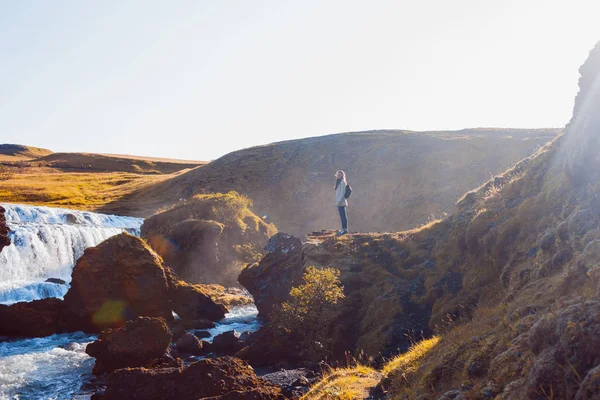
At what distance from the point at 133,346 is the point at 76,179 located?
9047 centimetres

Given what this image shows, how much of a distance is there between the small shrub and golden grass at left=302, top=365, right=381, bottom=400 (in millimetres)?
5517

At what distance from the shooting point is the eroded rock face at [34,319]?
2248 centimetres

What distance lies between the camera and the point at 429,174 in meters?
58.1

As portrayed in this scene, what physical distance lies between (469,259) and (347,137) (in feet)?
208

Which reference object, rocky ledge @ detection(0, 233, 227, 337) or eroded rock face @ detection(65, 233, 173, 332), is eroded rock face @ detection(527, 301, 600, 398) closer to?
rocky ledge @ detection(0, 233, 227, 337)

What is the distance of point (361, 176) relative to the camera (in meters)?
64.3

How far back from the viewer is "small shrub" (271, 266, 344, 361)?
18172mm

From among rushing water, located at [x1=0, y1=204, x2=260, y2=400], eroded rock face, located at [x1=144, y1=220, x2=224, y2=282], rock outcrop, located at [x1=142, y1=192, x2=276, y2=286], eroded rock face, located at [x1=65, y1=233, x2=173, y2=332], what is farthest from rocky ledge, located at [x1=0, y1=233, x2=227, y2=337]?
rock outcrop, located at [x1=142, y1=192, x2=276, y2=286]

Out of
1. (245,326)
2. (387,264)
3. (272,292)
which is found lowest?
(245,326)

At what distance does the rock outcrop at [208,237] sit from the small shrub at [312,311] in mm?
19697

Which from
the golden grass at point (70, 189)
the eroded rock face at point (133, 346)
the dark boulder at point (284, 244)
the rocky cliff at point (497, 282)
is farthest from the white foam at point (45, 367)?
the golden grass at point (70, 189)

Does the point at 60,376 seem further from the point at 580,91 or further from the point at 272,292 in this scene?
the point at 580,91

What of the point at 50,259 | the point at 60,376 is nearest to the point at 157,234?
the point at 50,259

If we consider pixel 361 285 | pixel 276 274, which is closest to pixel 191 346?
pixel 276 274
